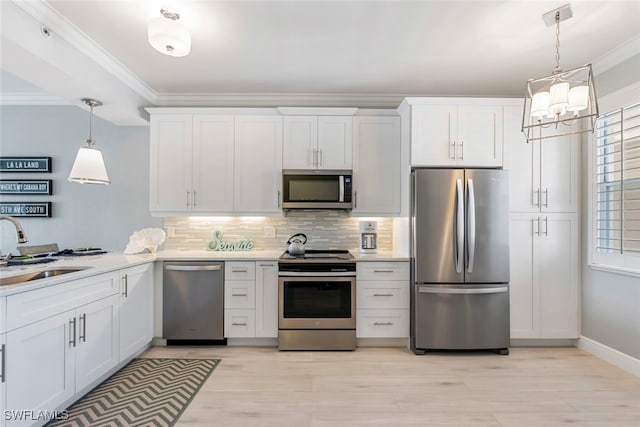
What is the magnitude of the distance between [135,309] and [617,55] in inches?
177

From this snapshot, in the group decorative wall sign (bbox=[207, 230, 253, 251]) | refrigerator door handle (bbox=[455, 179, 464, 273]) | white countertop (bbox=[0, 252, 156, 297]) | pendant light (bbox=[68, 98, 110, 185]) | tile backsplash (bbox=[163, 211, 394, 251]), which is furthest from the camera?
tile backsplash (bbox=[163, 211, 394, 251])

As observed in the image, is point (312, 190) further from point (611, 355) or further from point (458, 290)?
point (611, 355)

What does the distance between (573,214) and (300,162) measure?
266 cm

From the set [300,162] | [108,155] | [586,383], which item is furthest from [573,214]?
[108,155]

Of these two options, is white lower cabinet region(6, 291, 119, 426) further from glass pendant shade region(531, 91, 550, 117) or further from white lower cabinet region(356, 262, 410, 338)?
glass pendant shade region(531, 91, 550, 117)

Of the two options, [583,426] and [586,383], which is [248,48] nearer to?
[583,426]

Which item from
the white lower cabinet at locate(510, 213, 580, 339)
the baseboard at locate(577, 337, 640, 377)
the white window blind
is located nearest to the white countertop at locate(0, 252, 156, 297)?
the white lower cabinet at locate(510, 213, 580, 339)

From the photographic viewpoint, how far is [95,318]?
238 cm

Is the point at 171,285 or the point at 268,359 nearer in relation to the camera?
the point at 268,359

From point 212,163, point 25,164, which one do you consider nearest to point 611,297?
point 212,163

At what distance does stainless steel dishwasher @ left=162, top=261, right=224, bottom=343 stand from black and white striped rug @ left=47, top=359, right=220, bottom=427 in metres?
0.30

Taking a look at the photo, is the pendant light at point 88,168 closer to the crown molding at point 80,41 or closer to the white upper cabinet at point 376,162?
the crown molding at point 80,41

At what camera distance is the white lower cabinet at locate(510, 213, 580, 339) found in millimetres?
3273

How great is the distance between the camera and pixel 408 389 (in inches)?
99.0
